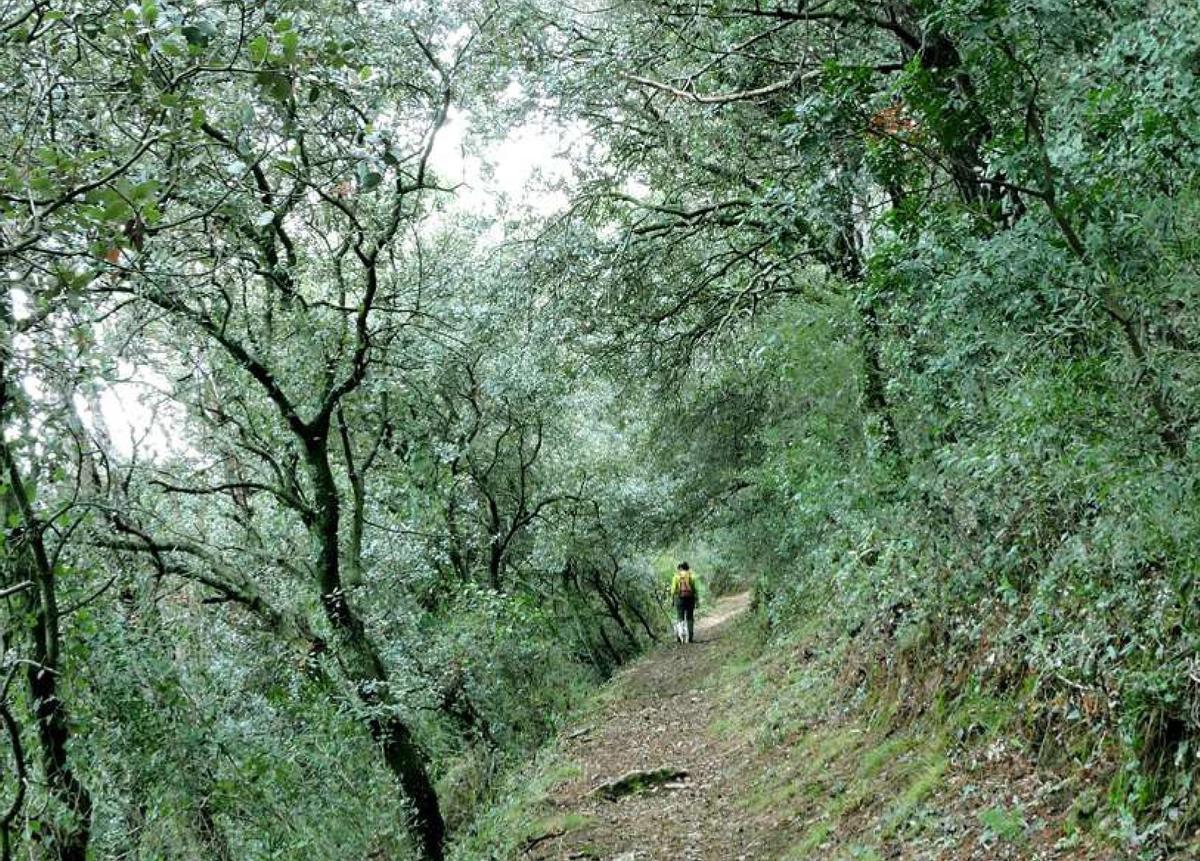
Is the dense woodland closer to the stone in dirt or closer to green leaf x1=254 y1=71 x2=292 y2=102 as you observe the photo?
green leaf x1=254 y1=71 x2=292 y2=102

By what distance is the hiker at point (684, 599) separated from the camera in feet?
70.5

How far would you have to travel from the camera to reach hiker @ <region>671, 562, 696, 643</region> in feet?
70.5

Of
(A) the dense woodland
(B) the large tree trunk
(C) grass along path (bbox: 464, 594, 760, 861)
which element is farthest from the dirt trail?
(A) the dense woodland

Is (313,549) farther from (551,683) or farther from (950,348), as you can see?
(551,683)

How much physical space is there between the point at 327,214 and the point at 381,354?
1586 millimetres

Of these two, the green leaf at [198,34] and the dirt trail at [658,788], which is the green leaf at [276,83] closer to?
the green leaf at [198,34]

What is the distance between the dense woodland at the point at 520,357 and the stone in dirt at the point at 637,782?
1779mm

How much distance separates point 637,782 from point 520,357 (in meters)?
5.31

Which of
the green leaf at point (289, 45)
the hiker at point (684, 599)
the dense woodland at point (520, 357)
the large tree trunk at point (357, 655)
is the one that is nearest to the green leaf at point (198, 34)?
the dense woodland at point (520, 357)

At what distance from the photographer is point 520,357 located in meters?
12.4

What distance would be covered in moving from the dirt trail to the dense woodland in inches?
62.7

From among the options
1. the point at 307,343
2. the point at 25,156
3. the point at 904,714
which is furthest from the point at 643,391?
the point at 25,156

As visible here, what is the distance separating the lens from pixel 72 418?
14.4 feet

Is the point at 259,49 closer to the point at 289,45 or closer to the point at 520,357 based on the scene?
the point at 289,45
